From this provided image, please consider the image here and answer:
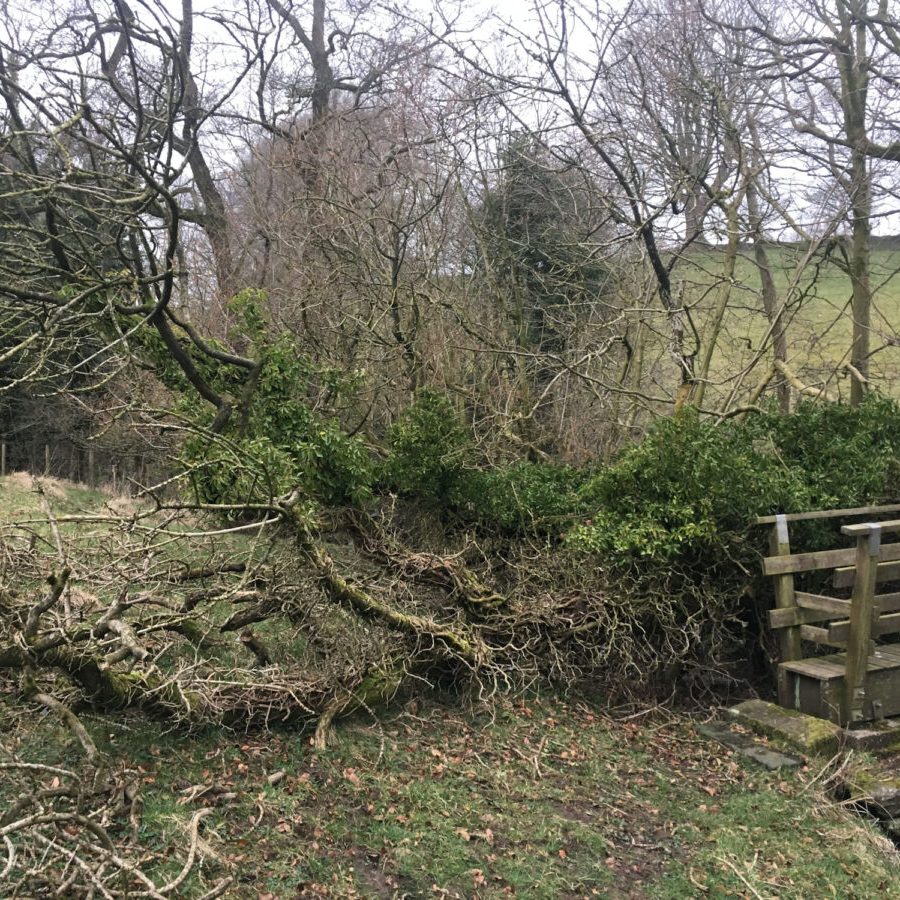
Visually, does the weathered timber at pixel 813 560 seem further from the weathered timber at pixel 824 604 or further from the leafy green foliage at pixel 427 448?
the leafy green foliage at pixel 427 448

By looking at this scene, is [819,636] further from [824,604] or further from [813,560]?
[813,560]

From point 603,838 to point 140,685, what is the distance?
328 centimetres

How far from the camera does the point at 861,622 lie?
23.9 ft

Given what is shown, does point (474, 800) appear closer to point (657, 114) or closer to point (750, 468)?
point (750, 468)

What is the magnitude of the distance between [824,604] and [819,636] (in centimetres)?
31

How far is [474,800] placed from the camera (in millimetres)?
6012

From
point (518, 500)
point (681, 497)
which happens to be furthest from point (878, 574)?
point (518, 500)

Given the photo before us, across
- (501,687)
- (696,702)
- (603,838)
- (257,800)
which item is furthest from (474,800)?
(696,702)

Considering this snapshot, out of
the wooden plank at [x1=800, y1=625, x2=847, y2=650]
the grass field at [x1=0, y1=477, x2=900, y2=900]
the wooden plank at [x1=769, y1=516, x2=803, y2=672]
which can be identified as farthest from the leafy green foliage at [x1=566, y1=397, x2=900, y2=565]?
the grass field at [x1=0, y1=477, x2=900, y2=900]

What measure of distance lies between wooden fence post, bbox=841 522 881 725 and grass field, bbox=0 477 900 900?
81cm

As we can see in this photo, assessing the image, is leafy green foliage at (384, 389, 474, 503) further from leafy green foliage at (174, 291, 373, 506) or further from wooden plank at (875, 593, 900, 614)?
wooden plank at (875, 593, 900, 614)

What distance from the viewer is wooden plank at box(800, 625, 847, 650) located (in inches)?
290

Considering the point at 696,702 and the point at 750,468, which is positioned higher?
the point at 750,468

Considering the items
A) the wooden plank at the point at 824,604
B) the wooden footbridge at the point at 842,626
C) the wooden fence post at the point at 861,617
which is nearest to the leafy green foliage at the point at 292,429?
the wooden footbridge at the point at 842,626
